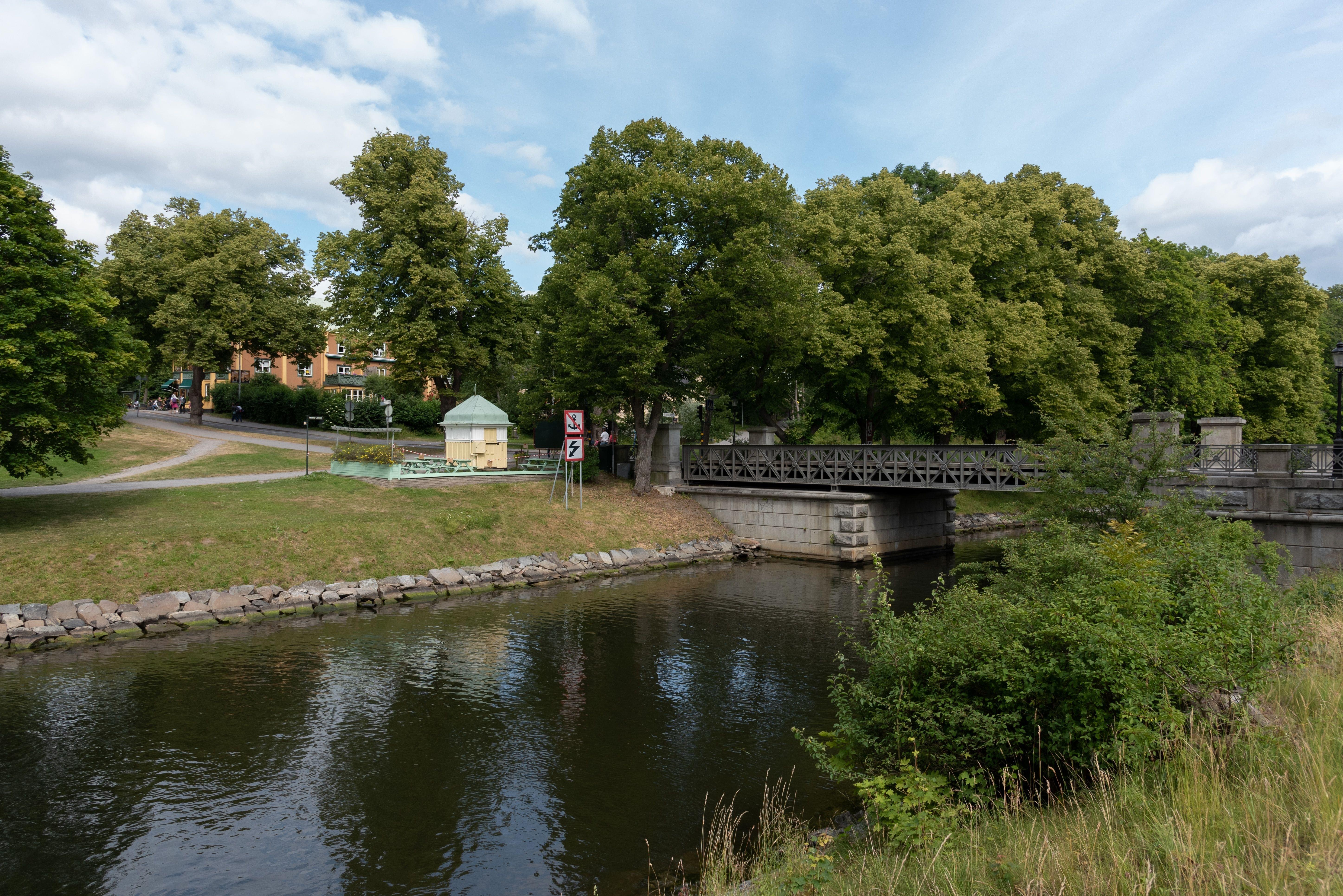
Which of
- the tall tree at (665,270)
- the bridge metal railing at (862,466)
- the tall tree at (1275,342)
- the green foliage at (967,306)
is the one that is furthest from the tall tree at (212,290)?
the tall tree at (1275,342)

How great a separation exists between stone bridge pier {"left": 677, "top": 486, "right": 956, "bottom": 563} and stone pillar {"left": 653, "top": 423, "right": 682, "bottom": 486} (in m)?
0.61

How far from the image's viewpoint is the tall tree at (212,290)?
133ft

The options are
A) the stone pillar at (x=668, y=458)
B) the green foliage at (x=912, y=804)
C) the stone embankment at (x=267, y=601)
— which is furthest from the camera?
the stone pillar at (x=668, y=458)

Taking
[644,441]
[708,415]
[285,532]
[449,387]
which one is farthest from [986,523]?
[285,532]

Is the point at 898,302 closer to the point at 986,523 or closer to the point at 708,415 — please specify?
the point at 708,415

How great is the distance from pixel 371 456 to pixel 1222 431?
26.8 metres

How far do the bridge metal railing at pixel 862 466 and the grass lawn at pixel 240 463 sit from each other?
51.9ft

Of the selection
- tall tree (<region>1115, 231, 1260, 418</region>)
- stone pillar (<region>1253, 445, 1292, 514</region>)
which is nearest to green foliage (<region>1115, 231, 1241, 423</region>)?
tall tree (<region>1115, 231, 1260, 418</region>)

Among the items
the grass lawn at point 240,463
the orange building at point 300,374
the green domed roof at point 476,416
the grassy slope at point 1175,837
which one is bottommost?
the grassy slope at point 1175,837

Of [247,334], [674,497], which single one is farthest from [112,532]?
[247,334]

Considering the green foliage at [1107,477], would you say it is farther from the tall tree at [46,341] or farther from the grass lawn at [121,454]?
the grass lawn at [121,454]

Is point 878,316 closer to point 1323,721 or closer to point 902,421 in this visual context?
point 902,421

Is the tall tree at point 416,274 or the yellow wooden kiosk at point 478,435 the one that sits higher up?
the tall tree at point 416,274

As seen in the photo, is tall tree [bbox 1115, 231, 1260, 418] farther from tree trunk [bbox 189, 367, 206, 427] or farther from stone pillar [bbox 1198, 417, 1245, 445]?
tree trunk [bbox 189, 367, 206, 427]
